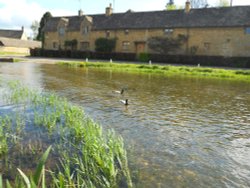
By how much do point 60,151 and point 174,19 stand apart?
42491mm

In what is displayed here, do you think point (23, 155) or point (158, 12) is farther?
point (158, 12)

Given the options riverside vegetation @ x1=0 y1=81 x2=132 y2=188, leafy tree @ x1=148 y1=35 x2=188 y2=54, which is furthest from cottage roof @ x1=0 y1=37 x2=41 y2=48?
riverside vegetation @ x1=0 y1=81 x2=132 y2=188

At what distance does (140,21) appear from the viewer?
48.7 metres

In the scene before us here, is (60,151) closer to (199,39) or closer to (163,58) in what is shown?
(163,58)

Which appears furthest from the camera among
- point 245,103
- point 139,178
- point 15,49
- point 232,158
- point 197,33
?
point 15,49

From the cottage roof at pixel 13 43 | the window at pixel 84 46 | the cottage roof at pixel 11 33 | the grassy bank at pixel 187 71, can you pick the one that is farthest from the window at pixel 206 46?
the cottage roof at pixel 11 33

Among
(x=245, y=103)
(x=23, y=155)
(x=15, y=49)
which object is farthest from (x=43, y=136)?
(x=15, y=49)

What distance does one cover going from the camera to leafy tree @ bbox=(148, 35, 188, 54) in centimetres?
4441

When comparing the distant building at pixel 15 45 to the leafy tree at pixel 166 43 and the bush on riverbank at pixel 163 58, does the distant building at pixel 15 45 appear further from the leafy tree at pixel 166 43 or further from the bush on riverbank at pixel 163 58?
the leafy tree at pixel 166 43

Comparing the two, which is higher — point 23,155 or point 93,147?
point 93,147

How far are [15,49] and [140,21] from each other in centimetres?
4764

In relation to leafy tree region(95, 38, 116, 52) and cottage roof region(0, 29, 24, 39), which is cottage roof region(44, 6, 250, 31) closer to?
leafy tree region(95, 38, 116, 52)

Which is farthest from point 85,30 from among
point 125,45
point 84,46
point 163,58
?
point 163,58

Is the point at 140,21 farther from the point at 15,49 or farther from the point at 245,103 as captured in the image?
the point at 15,49
